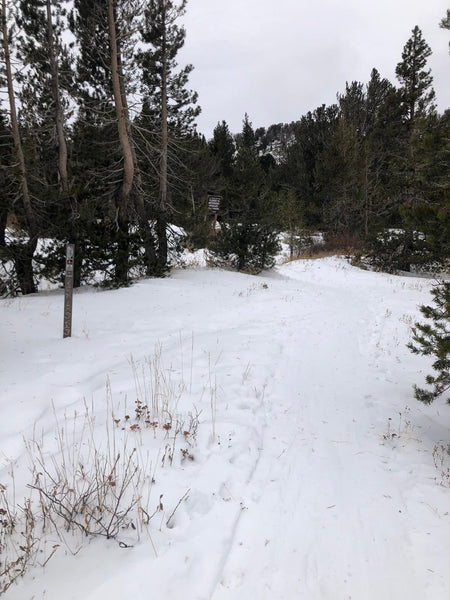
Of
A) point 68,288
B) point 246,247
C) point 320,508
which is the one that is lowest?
point 320,508

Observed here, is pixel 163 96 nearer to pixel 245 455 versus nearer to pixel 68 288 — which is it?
Answer: pixel 68 288

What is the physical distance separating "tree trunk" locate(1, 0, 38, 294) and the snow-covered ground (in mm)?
3731

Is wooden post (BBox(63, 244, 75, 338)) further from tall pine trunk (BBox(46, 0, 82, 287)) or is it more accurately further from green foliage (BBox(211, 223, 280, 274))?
green foliage (BBox(211, 223, 280, 274))

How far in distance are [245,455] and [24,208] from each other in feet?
33.5

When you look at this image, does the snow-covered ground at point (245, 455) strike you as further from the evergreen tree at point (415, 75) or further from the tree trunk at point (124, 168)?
the evergreen tree at point (415, 75)

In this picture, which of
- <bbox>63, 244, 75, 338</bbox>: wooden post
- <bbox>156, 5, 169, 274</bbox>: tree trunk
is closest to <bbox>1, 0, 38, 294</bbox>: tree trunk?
<bbox>156, 5, 169, 274</bbox>: tree trunk

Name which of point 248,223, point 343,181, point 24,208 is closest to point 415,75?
point 343,181

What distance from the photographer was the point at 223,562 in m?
1.95

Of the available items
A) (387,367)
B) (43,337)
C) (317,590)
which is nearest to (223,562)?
(317,590)

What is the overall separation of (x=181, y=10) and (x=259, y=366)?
12.8 metres

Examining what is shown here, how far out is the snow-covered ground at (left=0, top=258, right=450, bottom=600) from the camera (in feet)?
6.17

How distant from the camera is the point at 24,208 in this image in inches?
387

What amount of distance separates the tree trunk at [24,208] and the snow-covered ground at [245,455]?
3.73 meters

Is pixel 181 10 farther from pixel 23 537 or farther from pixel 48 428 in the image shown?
pixel 23 537
